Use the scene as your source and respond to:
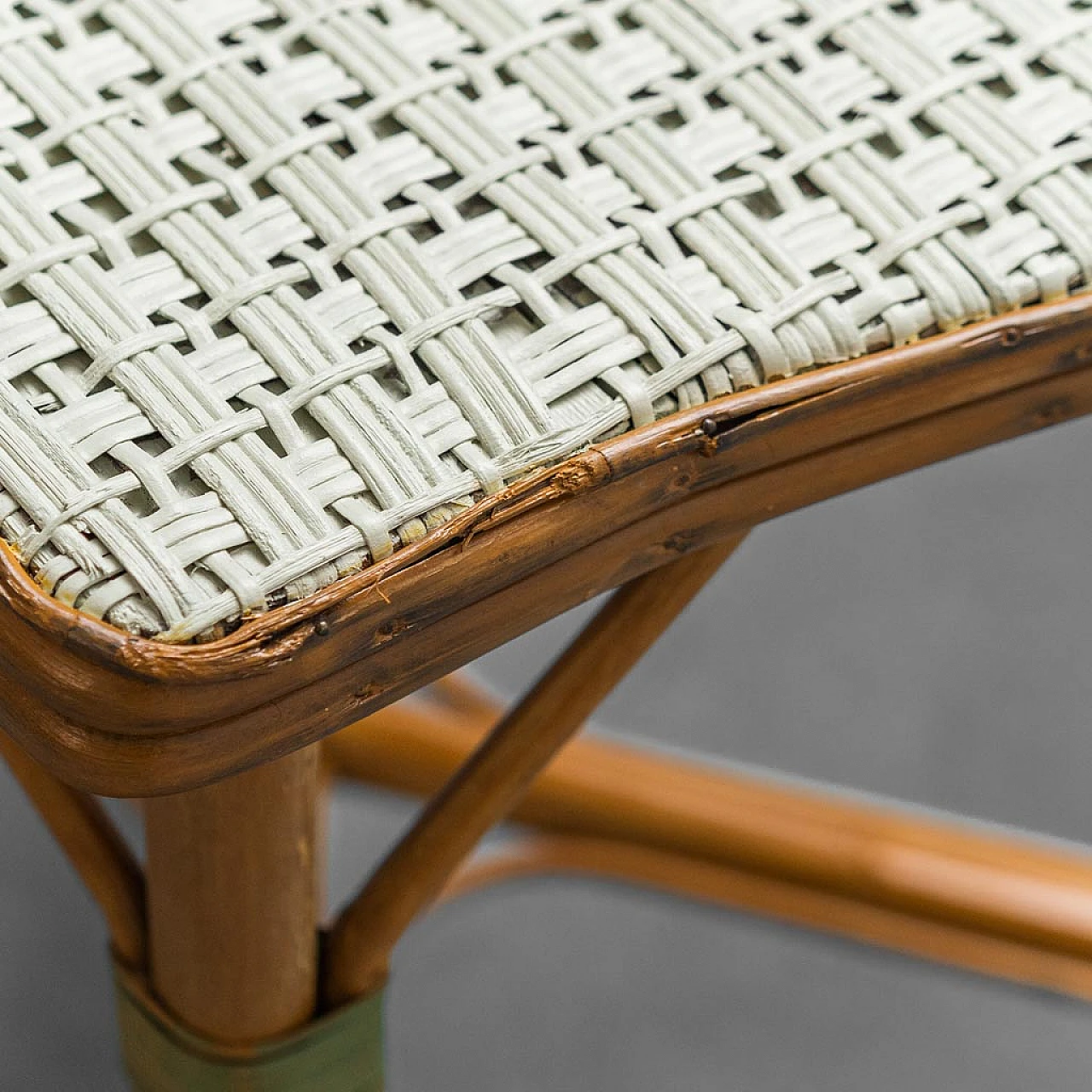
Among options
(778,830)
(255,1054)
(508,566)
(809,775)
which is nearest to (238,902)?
(255,1054)

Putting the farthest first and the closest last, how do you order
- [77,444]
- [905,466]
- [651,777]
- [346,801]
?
1. [346,801]
2. [651,777]
3. [905,466]
4. [77,444]

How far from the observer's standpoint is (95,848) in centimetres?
58

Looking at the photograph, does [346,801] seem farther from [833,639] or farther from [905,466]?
[905,466]

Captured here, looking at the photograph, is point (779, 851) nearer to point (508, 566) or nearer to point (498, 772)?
point (498, 772)

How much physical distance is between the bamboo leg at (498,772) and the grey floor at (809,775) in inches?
15.4

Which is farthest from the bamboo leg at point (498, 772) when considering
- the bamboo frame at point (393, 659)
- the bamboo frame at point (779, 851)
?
the bamboo frame at point (779, 851)

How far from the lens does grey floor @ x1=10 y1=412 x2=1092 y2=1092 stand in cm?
95

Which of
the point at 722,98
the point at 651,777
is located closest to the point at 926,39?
the point at 722,98

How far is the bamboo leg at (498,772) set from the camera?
56 centimetres

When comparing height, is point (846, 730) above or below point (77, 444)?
below

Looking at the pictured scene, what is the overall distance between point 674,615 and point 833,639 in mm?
650

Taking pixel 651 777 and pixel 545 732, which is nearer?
pixel 545 732

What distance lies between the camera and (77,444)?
43 cm

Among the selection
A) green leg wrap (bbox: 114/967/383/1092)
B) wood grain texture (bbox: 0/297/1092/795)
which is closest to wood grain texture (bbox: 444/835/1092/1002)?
green leg wrap (bbox: 114/967/383/1092)
